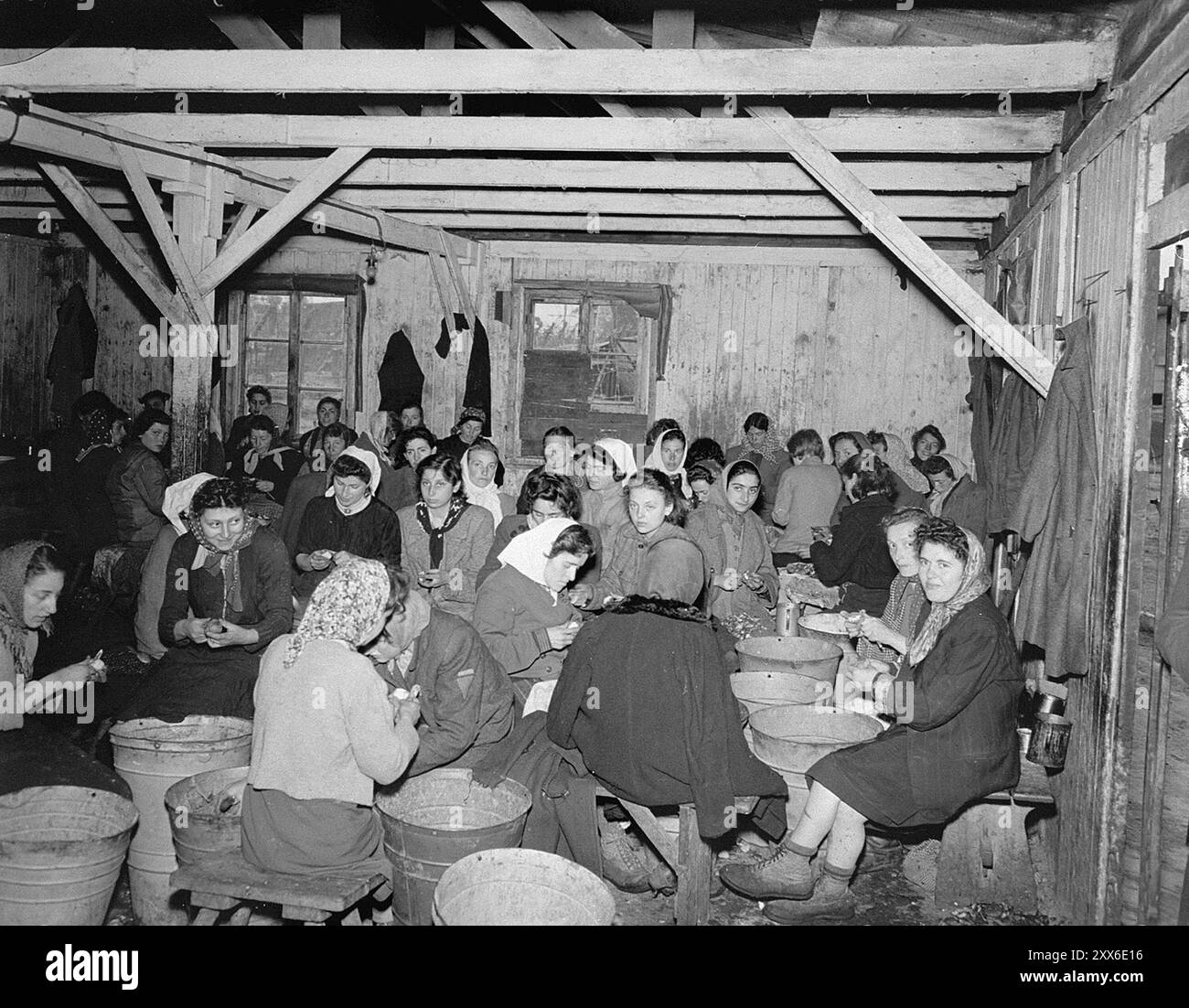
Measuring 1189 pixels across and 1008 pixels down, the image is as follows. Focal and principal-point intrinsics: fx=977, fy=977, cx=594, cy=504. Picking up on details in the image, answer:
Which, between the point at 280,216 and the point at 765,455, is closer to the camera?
the point at 280,216

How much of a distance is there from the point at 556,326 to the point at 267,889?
30.3ft

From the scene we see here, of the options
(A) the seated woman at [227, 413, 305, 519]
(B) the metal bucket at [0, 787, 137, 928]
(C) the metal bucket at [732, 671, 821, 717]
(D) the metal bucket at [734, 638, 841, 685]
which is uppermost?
(A) the seated woman at [227, 413, 305, 519]

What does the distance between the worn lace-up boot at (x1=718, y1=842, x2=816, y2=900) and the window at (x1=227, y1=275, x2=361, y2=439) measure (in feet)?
29.8

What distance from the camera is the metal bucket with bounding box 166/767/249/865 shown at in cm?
397

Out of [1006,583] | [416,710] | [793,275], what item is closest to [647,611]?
[416,710]

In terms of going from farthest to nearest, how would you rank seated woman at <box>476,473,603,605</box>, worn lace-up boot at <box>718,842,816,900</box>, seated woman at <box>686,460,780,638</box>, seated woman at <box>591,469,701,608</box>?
seated woman at <box>686,460,780,638</box>
seated woman at <box>476,473,603,605</box>
seated woman at <box>591,469,701,608</box>
worn lace-up boot at <box>718,842,816,900</box>

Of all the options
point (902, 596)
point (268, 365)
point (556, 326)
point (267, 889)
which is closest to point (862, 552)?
point (902, 596)

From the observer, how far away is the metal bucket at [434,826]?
3939mm

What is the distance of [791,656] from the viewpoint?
6156 millimetres

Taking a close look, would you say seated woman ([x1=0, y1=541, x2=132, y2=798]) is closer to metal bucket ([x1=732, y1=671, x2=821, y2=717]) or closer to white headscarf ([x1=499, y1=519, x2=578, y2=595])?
white headscarf ([x1=499, y1=519, x2=578, y2=595])

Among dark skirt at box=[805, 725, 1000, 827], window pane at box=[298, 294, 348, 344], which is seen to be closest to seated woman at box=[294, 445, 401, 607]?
dark skirt at box=[805, 725, 1000, 827]

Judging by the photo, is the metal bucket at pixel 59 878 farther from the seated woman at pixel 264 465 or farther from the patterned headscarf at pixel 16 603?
the seated woman at pixel 264 465

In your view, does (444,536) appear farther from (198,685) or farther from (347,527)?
(198,685)
